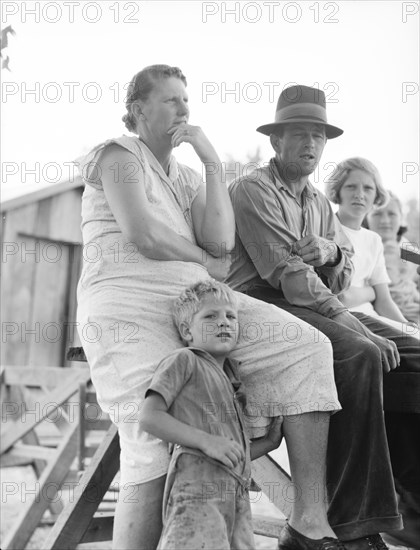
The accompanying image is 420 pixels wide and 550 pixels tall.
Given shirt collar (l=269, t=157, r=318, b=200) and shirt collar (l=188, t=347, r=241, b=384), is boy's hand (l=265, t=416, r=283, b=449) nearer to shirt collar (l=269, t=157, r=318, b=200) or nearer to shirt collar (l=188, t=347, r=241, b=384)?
shirt collar (l=188, t=347, r=241, b=384)

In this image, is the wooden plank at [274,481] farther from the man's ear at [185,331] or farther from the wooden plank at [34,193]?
the wooden plank at [34,193]

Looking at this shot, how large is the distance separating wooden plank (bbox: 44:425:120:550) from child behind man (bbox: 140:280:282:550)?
1.59 m

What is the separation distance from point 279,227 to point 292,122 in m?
0.53

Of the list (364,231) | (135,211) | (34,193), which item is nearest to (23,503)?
(34,193)

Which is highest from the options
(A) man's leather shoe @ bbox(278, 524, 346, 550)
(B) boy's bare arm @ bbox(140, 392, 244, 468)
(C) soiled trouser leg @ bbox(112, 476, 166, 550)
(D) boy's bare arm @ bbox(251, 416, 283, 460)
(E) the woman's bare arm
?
(E) the woman's bare arm

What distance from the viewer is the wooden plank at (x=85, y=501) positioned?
151 inches

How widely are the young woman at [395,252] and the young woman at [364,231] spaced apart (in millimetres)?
778

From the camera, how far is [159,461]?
2.39 m

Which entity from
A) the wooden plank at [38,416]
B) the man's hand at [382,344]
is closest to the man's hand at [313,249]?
the man's hand at [382,344]

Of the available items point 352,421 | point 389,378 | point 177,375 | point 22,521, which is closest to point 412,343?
point 389,378

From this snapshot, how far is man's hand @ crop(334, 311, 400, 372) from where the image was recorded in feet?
9.89

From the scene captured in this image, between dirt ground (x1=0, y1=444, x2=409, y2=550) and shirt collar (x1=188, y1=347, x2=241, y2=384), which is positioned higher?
shirt collar (x1=188, y1=347, x2=241, y2=384)

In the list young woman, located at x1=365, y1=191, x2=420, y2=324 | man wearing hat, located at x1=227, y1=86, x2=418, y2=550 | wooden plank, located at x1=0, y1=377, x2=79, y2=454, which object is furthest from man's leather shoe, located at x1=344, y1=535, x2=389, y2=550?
wooden plank, located at x1=0, y1=377, x2=79, y2=454

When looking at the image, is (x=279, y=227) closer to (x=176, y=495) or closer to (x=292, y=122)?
(x=292, y=122)
